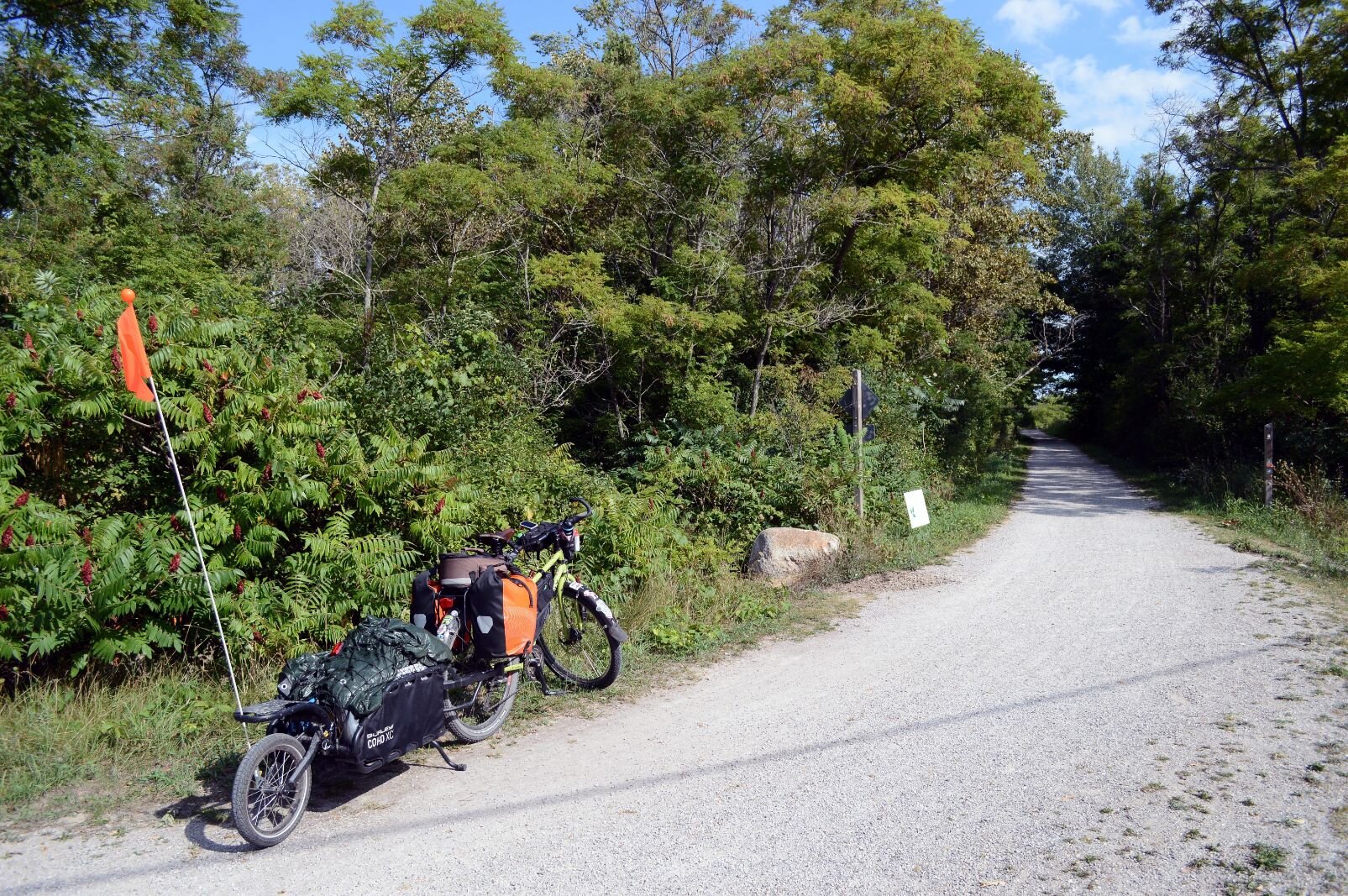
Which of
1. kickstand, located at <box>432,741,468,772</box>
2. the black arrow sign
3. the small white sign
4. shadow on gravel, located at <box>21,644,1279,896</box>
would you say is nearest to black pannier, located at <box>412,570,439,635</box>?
kickstand, located at <box>432,741,468,772</box>

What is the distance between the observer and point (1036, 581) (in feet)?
33.6

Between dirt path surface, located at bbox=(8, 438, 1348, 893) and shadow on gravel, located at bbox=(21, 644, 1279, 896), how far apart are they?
2 cm

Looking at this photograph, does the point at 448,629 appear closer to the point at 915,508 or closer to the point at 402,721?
the point at 402,721

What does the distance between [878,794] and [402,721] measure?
2488 mm

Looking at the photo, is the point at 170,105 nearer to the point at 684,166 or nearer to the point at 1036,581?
the point at 684,166

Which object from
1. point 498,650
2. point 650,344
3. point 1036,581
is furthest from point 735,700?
point 650,344

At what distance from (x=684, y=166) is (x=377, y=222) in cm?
629

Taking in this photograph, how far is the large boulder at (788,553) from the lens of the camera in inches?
410

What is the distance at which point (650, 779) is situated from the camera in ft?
15.7

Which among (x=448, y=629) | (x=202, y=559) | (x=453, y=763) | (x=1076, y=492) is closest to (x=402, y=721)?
(x=453, y=763)

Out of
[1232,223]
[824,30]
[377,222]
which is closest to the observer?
[377,222]

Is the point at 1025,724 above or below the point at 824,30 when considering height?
below

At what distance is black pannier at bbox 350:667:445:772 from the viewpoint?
434 centimetres

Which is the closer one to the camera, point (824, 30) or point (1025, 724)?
point (1025, 724)
